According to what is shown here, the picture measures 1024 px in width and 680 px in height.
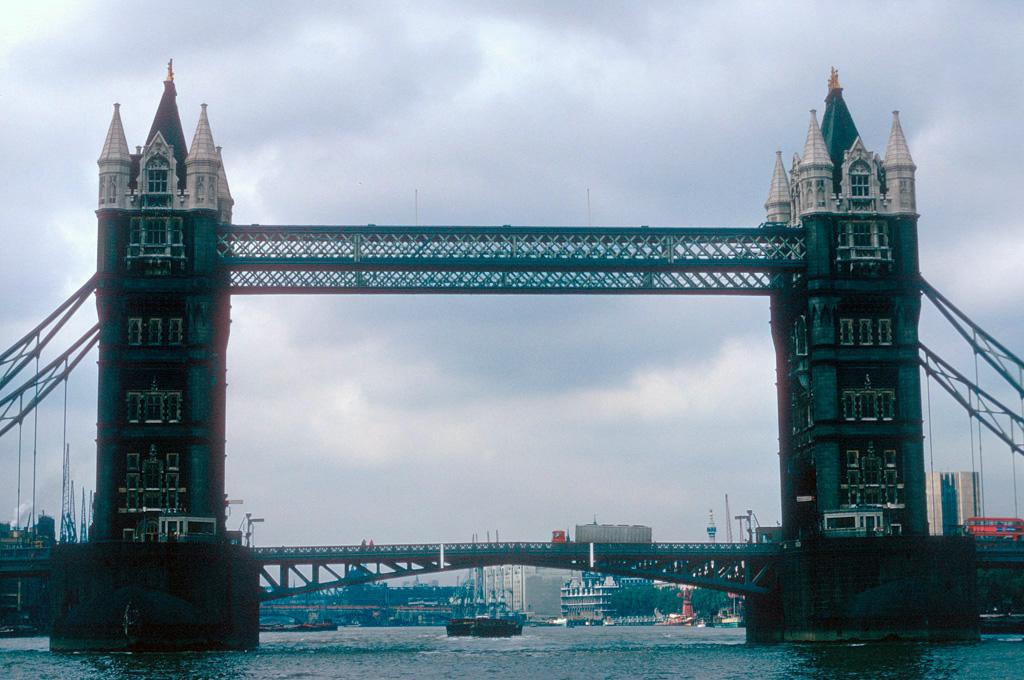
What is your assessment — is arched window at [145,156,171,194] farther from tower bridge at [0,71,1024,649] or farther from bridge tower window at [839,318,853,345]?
bridge tower window at [839,318,853,345]

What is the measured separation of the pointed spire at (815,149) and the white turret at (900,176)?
17.0ft

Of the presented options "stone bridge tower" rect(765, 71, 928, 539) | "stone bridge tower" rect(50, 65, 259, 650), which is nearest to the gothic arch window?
"stone bridge tower" rect(765, 71, 928, 539)

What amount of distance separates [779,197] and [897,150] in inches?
585

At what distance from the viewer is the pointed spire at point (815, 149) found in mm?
141250

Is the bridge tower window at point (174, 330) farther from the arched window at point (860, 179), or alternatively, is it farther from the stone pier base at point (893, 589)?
the arched window at point (860, 179)

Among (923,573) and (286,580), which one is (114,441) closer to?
(286,580)

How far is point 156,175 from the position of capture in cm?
13775

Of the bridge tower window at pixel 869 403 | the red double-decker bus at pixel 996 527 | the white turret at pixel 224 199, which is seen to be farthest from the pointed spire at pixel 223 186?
the red double-decker bus at pixel 996 527

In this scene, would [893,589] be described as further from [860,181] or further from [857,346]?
[860,181]

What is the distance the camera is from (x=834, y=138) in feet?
477

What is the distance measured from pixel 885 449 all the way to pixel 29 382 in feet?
229

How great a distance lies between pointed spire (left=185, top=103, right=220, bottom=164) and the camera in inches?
5404

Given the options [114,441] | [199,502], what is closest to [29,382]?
[114,441]

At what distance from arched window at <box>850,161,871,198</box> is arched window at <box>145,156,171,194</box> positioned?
5696 cm
